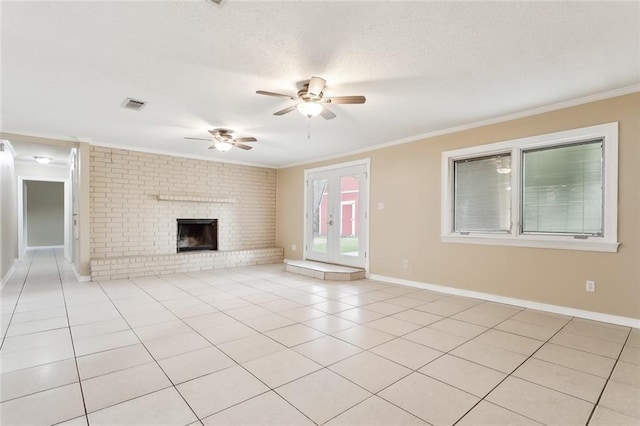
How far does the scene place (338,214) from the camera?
661cm

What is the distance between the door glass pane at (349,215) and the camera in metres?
6.22

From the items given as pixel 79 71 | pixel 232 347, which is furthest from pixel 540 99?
pixel 79 71

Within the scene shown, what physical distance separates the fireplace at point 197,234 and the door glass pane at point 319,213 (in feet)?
7.48

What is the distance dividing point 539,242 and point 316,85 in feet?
10.6

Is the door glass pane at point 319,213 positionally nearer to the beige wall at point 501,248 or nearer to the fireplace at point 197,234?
the beige wall at point 501,248

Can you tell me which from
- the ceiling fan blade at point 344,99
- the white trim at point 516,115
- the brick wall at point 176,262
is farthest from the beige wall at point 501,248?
the brick wall at point 176,262

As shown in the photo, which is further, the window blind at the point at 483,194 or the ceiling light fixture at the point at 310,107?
the window blind at the point at 483,194

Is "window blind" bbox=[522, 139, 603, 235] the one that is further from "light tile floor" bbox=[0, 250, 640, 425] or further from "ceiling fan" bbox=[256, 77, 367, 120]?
"ceiling fan" bbox=[256, 77, 367, 120]

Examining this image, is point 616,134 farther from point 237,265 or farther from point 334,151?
point 237,265

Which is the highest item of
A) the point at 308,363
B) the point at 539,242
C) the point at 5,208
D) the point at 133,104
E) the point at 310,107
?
the point at 133,104

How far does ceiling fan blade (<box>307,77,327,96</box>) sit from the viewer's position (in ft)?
9.15

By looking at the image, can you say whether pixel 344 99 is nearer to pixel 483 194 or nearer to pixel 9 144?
pixel 483 194

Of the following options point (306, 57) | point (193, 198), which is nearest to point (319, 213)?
point (193, 198)

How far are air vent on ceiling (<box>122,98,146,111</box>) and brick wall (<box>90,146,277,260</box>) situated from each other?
2.51m
